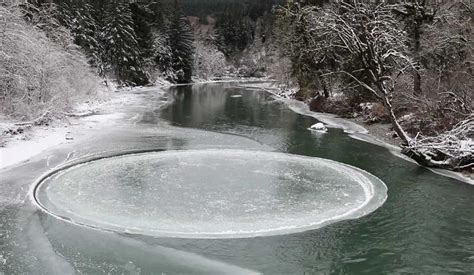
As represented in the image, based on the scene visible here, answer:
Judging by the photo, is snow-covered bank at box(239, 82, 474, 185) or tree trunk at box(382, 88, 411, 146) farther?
tree trunk at box(382, 88, 411, 146)

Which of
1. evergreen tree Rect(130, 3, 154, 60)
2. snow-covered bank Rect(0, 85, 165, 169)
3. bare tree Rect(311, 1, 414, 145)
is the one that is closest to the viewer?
snow-covered bank Rect(0, 85, 165, 169)

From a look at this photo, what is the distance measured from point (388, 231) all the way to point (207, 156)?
9.62m

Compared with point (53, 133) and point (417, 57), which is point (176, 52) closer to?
point (417, 57)

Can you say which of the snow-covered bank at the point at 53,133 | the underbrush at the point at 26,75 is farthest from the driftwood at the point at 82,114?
the underbrush at the point at 26,75

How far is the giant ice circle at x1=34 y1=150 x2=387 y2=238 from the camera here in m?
11.9

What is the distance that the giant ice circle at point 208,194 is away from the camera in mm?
11883

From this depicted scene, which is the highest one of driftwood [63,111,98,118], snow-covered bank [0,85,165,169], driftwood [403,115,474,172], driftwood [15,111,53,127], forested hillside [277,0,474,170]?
forested hillside [277,0,474,170]

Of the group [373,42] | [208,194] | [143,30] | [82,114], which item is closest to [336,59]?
[373,42]

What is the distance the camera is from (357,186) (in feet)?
52.3

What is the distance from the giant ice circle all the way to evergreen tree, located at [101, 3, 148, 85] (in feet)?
156

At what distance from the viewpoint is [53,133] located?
24609mm

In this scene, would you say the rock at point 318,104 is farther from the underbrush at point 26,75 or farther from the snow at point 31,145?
the snow at point 31,145

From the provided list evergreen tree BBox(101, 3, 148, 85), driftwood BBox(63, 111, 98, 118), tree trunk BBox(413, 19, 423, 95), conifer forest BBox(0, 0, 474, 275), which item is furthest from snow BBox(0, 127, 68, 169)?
evergreen tree BBox(101, 3, 148, 85)

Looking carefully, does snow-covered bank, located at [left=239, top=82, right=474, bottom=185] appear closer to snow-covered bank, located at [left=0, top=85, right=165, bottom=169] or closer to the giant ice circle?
the giant ice circle
